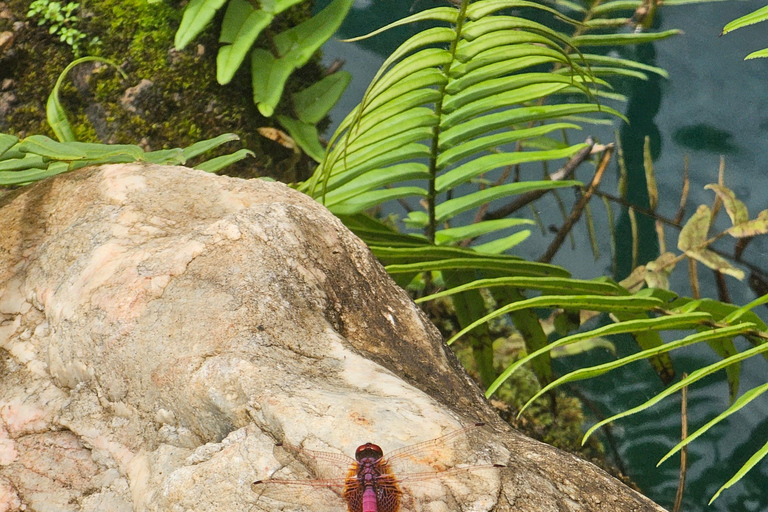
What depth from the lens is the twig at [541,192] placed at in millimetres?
2842

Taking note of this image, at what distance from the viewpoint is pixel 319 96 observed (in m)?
2.76

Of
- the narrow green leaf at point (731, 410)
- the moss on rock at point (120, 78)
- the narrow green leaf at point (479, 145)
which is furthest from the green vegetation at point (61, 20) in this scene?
the narrow green leaf at point (731, 410)

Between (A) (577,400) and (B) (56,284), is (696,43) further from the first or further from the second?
(B) (56,284)

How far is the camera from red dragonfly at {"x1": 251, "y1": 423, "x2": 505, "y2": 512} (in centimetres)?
102

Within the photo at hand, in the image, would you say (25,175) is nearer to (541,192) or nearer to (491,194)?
(491,194)

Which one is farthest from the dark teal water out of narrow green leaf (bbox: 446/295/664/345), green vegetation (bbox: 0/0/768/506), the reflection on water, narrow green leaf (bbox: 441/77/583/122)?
narrow green leaf (bbox: 446/295/664/345)

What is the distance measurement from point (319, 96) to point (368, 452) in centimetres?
198

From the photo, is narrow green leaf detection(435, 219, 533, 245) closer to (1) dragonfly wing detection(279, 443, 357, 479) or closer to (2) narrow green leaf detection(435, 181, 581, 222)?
(2) narrow green leaf detection(435, 181, 581, 222)

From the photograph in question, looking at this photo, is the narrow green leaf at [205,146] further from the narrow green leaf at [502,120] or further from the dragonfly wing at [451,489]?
the dragonfly wing at [451,489]

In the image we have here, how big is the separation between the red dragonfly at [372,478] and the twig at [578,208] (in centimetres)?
191

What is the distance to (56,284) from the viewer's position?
4.88ft

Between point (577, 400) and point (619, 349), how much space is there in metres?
0.28

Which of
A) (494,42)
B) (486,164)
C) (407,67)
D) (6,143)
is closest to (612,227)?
(486,164)

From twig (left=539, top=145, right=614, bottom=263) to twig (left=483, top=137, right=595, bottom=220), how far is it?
0.09m
